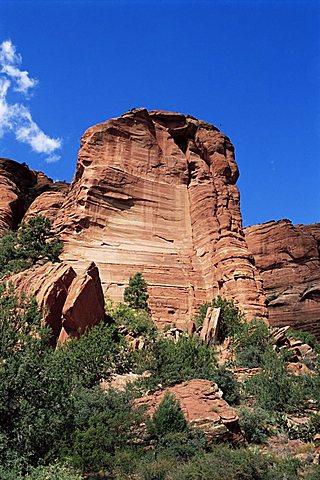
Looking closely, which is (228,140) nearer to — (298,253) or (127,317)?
(298,253)

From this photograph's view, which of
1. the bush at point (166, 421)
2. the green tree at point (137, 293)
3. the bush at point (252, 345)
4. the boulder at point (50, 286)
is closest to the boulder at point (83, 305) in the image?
the boulder at point (50, 286)

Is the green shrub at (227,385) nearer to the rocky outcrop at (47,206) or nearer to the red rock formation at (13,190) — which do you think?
the rocky outcrop at (47,206)

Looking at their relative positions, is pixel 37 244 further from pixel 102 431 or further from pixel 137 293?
pixel 102 431

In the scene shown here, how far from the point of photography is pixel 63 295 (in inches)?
967

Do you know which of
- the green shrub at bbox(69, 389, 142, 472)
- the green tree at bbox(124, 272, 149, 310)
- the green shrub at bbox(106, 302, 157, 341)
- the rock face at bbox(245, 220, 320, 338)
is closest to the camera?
the green shrub at bbox(69, 389, 142, 472)

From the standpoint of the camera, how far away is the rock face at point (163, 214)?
35.8 meters

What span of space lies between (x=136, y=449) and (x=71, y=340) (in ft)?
36.4

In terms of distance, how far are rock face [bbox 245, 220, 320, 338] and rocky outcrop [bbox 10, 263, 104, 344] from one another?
2886 cm

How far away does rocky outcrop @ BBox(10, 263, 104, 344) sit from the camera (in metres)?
23.6

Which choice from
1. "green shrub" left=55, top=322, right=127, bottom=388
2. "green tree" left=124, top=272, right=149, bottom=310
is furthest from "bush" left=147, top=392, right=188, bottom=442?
"green tree" left=124, top=272, right=149, bottom=310

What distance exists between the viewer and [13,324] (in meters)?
13.3

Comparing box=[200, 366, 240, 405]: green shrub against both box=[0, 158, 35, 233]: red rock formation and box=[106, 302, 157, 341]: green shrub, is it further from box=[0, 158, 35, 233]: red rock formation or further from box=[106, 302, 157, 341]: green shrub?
box=[0, 158, 35, 233]: red rock formation

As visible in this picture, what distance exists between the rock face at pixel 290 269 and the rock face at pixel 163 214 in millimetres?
15161

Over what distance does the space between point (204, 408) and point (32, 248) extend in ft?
70.8
